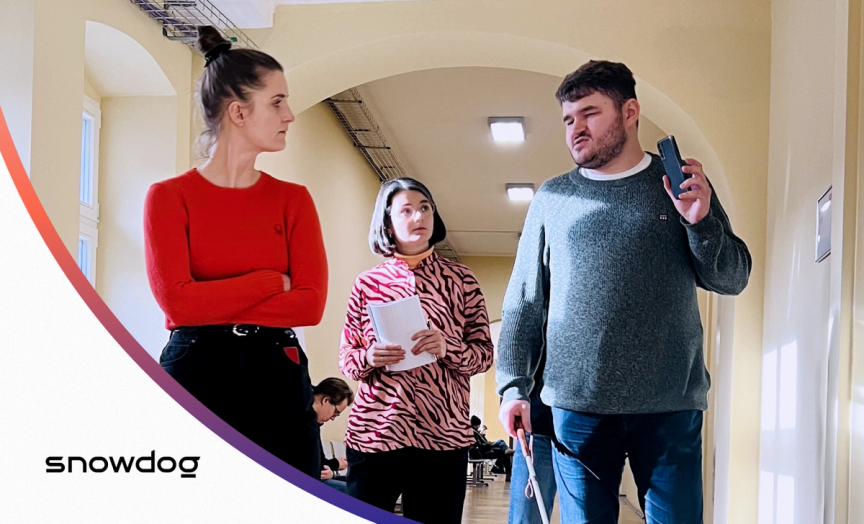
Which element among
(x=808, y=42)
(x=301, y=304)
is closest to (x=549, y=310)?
(x=301, y=304)

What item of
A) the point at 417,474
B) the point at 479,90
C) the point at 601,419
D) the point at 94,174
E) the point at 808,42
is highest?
the point at 479,90

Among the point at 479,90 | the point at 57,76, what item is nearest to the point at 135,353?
the point at 57,76

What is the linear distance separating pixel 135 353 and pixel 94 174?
107 inches

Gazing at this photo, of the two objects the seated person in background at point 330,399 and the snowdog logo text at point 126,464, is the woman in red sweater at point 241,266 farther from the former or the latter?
the seated person in background at point 330,399

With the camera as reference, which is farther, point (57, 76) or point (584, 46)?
point (584, 46)

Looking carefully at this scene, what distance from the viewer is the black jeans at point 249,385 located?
5.31 ft

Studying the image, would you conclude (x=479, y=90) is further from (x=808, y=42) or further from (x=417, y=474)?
(x=417, y=474)

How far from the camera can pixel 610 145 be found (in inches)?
73.8

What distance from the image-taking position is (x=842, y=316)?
211cm

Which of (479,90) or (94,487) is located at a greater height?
(479,90)

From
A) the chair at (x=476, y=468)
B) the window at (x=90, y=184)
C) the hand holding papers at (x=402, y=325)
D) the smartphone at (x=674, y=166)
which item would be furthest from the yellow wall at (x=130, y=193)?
the chair at (x=476, y=468)

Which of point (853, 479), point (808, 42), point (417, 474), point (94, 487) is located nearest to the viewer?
point (94, 487)

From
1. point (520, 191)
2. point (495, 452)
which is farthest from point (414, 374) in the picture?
point (495, 452)

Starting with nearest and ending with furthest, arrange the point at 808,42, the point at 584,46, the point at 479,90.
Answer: the point at 808,42
the point at 584,46
the point at 479,90
